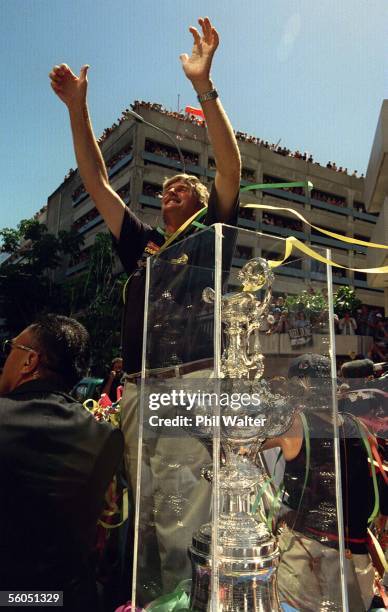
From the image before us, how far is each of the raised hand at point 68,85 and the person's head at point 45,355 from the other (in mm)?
955

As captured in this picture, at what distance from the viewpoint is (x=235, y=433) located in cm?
118

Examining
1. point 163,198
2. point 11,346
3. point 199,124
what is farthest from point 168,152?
point 11,346

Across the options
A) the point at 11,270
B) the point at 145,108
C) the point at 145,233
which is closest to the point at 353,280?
the point at 145,108

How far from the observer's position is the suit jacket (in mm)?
1217

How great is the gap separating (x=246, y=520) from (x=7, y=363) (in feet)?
2.99

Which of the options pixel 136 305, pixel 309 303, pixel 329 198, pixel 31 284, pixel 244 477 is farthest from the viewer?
pixel 329 198

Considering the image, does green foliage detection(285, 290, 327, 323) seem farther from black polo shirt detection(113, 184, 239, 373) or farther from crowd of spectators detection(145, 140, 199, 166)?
crowd of spectators detection(145, 140, 199, 166)

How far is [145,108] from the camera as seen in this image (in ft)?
91.0

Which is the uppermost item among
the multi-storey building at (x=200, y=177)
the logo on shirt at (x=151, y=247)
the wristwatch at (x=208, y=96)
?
the multi-storey building at (x=200, y=177)

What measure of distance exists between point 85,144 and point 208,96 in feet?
2.28

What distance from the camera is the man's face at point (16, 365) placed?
148 cm

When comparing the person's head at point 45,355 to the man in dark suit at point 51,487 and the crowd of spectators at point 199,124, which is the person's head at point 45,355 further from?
the crowd of spectators at point 199,124

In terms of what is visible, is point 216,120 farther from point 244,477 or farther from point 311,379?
point 244,477

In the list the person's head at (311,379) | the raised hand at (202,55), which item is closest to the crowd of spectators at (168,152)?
the raised hand at (202,55)
